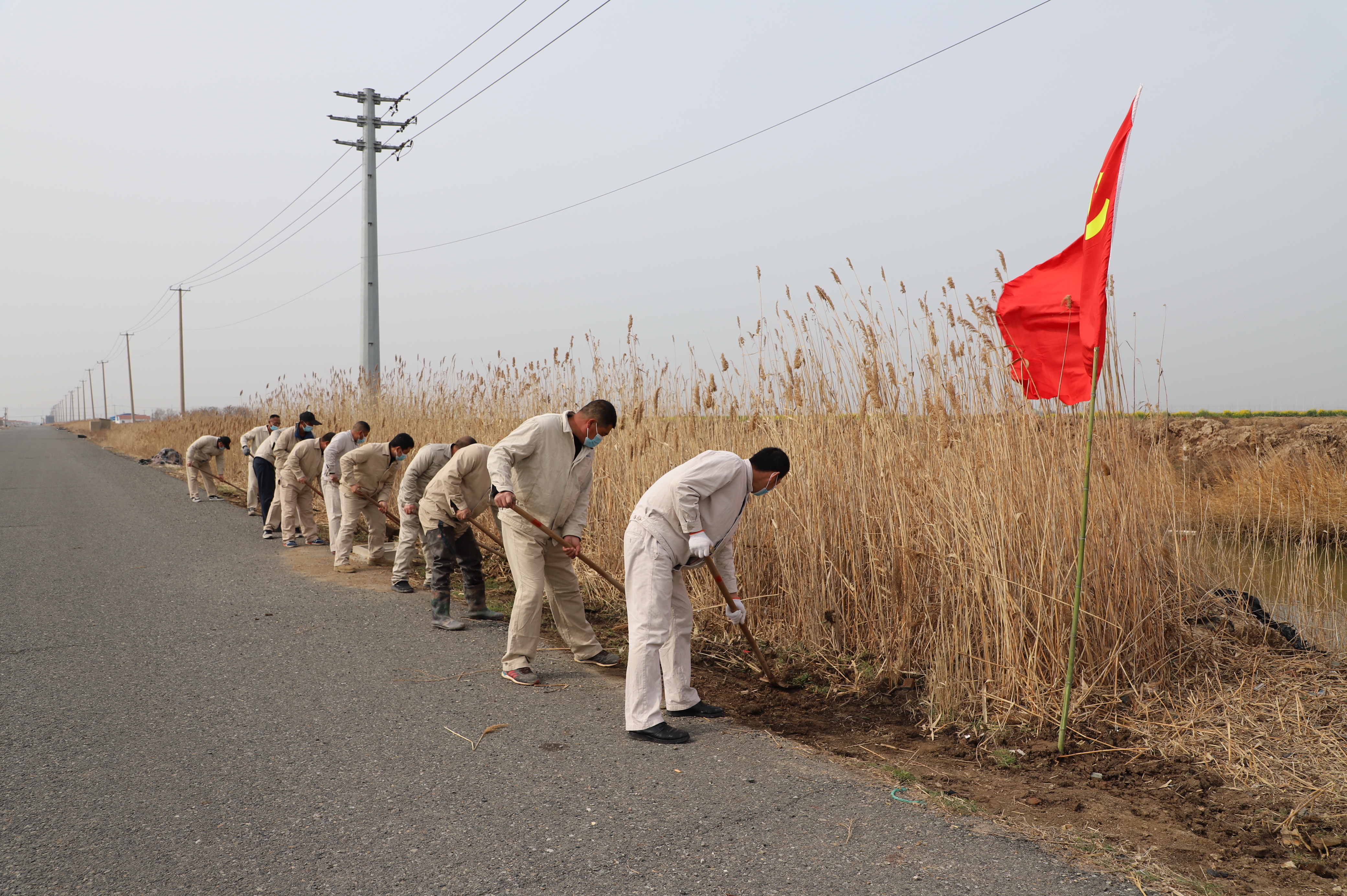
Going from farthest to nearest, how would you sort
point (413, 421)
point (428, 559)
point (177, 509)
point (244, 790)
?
point (177, 509) → point (413, 421) → point (428, 559) → point (244, 790)

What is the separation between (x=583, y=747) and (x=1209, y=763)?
9.22 ft

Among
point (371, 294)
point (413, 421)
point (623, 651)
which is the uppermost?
point (371, 294)

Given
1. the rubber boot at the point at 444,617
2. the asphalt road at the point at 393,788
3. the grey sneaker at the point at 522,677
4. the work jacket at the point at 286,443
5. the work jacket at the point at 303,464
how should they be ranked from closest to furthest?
1. the asphalt road at the point at 393,788
2. the grey sneaker at the point at 522,677
3. the rubber boot at the point at 444,617
4. the work jacket at the point at 303,464
5. the work jacket at the point at 286,443

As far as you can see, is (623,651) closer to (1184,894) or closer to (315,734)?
(315,734)

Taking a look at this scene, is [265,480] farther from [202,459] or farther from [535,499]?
[535,499]

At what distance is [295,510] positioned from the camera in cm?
1114

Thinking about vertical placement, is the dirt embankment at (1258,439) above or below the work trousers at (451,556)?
above

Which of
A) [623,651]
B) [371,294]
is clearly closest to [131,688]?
[623,651]

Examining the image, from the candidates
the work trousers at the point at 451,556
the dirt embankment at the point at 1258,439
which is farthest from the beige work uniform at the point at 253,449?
the dirt embankment at the point at 1258,439

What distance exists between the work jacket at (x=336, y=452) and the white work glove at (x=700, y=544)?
679 cm

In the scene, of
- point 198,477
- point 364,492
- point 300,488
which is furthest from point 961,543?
point 198,477

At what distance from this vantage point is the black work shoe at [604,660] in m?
5.70

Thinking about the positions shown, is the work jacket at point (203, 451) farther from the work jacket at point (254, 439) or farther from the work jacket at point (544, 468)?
the work jacket at point (544, 468)

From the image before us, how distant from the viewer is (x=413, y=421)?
43.0 feet
